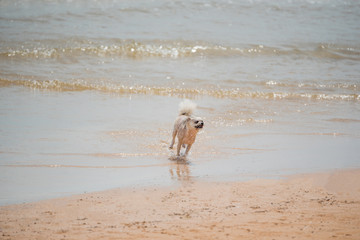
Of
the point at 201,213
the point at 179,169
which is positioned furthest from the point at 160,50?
the point at 201,213

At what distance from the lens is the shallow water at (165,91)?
7102mm

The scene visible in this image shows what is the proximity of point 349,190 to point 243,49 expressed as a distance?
1184 centimetres

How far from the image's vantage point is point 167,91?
→ 12.1 m

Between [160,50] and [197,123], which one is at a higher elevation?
[160,50]

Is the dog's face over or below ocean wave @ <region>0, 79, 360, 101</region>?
below

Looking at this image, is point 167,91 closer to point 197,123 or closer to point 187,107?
point 187,107

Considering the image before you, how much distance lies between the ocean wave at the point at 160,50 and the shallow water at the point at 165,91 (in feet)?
0.23

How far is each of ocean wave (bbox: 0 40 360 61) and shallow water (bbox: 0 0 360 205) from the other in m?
0.07

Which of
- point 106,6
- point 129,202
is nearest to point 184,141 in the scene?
point 129,202

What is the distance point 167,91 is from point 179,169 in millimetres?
5354

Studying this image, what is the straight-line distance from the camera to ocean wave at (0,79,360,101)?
11992 mm

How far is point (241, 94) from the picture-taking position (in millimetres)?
12227

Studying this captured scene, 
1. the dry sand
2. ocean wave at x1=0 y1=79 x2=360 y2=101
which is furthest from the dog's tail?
ocean wave at x1=0 y1=79 x2=360 y2=101

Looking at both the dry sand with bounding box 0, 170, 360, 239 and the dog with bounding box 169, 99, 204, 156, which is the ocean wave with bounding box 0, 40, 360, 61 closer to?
the dog with bounding box 169, 99, 204, 156
